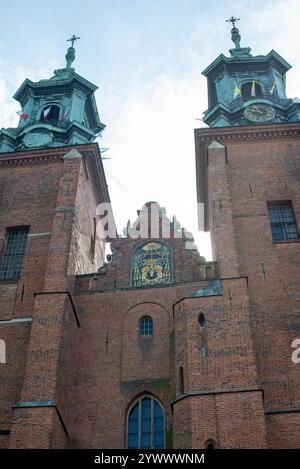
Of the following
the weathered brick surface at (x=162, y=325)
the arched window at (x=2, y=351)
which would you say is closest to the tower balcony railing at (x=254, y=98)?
the weathered brick surface at (x=162, y=325)

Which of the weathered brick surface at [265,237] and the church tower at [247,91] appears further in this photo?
the church tower at [247,91]

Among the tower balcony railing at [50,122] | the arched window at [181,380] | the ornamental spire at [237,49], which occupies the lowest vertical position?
the arched window at [181,380]

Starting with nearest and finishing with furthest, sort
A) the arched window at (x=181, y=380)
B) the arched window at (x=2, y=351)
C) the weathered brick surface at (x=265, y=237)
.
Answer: the arched window at (x=181, y=380)
the weathered brick surface at (x=265, y=237)
the arched window at (x=2, y=351)

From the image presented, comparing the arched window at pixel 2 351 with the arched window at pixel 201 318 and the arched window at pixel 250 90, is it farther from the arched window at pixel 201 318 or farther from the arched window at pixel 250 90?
the arched window at pixel 250 90

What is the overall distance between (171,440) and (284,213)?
8968mm

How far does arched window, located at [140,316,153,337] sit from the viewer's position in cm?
1988

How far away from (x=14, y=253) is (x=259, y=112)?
442 inches

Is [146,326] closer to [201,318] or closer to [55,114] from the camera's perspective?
[201,318]

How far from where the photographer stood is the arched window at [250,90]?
2807 cm

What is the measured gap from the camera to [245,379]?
16.4 metres

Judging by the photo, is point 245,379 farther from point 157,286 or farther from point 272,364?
point 157,286

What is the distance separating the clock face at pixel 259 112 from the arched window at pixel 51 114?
26.8 ft
